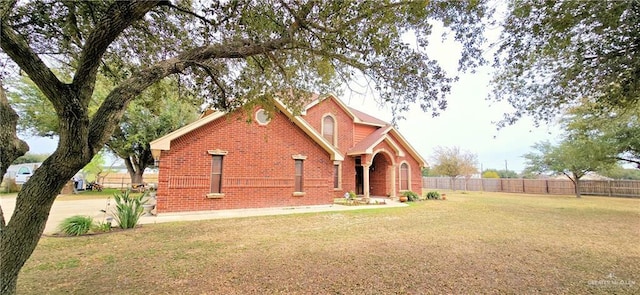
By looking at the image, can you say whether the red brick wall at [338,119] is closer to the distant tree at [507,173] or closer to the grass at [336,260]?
the grass at [336,260]

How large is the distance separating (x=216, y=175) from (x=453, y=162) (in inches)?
1060

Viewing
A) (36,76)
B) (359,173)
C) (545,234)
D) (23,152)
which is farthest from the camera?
(359,173)

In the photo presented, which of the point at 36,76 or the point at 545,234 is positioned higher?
the point at 36,76

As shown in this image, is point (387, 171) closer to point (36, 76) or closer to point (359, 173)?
point (359, 173)

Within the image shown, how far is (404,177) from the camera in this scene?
1998 cm

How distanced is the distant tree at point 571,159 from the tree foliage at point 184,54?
13.3 meters

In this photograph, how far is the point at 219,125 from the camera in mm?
11695

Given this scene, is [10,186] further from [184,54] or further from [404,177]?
[404,177]

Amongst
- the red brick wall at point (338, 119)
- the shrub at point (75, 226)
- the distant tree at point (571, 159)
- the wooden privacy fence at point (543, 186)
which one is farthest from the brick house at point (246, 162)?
the wooden privacy fence at point (543, 186)

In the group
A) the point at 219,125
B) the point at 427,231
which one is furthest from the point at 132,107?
the point at 427,231

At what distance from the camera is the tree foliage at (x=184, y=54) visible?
296cm

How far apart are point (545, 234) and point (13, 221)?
37.5ft

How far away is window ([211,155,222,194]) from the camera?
11.6 m

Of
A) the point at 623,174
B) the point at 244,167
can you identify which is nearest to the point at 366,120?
the point at 244,167
